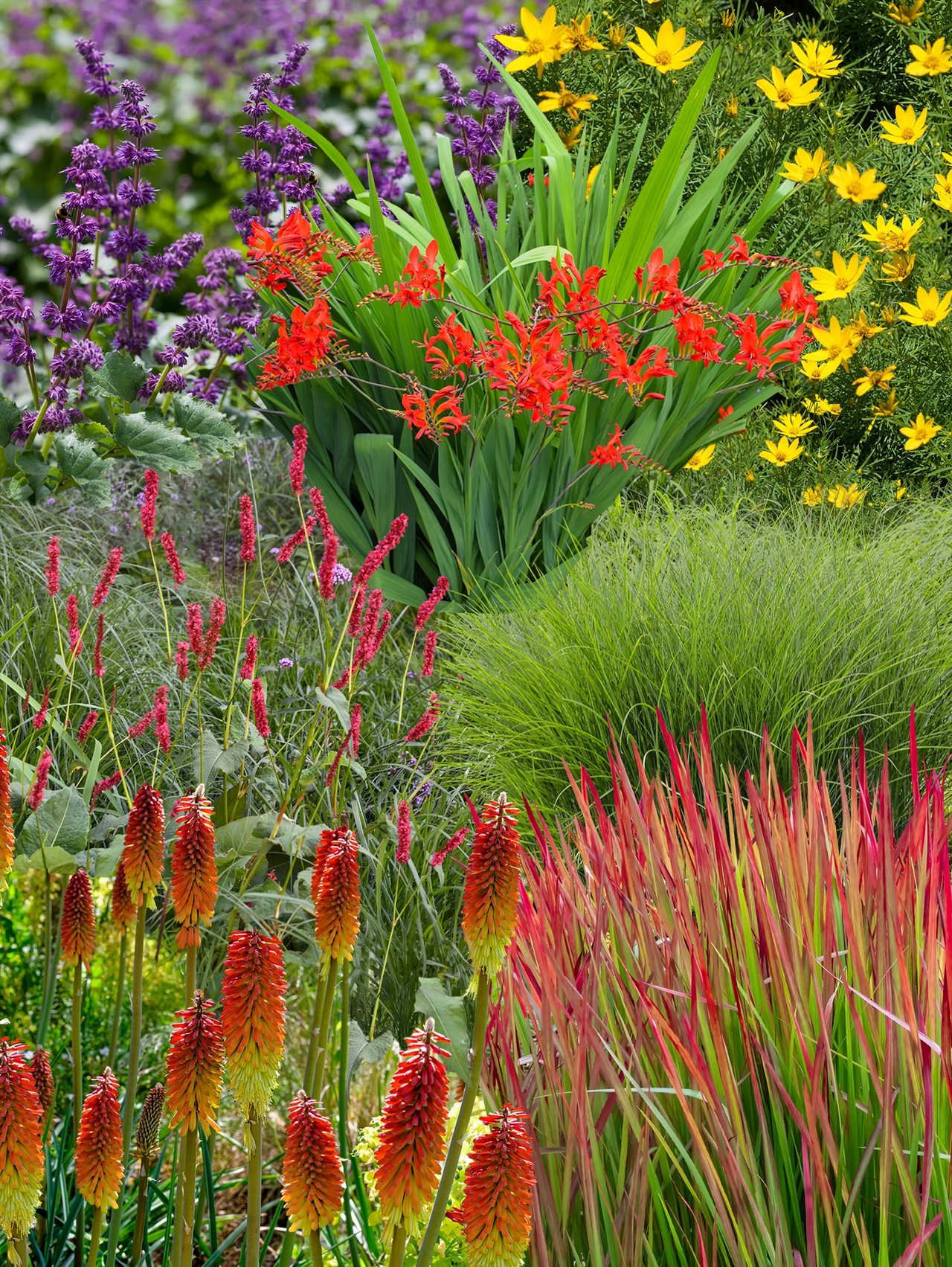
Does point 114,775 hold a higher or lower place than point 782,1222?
higher

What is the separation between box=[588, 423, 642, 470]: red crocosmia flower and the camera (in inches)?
142

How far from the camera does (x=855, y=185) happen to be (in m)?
4.39

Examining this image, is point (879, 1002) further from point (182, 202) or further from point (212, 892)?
point (182, 202)

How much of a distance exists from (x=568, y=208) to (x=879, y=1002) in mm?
3315

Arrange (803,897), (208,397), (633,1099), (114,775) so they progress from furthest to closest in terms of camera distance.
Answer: (208,397) → (114,775) → (803,897) → (633,1099)

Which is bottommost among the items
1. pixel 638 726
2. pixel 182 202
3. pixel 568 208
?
pixel 638 726

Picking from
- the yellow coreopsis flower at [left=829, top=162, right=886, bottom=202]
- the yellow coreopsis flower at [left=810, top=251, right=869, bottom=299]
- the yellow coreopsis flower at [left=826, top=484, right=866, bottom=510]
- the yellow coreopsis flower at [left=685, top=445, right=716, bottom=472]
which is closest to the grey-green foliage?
the yellow coreopsis flower at [left=826, top=484, right=866, bottom=510]

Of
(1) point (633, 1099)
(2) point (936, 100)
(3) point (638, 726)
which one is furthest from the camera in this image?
(2) point (936, 100)

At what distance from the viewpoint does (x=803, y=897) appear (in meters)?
1.40

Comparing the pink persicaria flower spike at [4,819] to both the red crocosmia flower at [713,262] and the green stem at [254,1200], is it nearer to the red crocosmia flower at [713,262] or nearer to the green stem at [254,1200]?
the green stem at [254,1200]

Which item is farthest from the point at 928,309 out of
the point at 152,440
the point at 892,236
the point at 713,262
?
the point at 152,440

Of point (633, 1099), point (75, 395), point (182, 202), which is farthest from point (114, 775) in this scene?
point (182, 202)

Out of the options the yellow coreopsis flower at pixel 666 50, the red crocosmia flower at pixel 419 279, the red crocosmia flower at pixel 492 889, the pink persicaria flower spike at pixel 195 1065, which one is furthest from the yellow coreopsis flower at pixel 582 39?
the pink persicaria flower spike at pixel 195 1065

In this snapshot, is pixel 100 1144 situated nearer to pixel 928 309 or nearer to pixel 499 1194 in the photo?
pixel 499 1194
